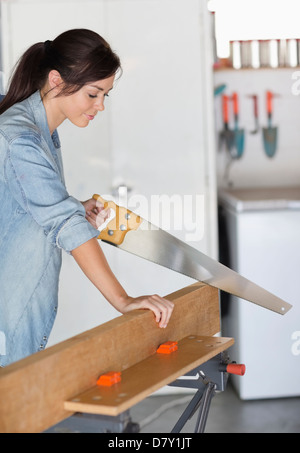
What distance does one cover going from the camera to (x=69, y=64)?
5.86 feet

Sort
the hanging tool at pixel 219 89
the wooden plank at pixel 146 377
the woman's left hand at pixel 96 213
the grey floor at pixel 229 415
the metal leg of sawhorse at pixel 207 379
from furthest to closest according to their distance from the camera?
the hanging tool at pixel 219 89
the grey floor at pixel 229 415
the woman's left hand at pixel 96 213
the metal leg of sawhorse at pixel 207 379
the wooden plank at pixel 146 377

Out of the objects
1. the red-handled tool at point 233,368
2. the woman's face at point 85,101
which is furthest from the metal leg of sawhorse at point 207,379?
the woman's face at point 85,101

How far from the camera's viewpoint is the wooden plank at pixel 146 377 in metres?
1.36

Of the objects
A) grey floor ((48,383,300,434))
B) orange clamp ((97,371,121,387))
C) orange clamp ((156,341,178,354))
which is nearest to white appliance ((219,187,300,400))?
grey floor ((48,383,300,434))

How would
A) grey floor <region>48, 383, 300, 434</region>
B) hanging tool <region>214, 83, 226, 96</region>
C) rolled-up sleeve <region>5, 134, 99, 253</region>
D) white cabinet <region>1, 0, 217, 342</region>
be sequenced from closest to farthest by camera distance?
rolled-up sleeve <region>5, 134, 99, 253</region>
grey floor <region>48, 383, 300, 434</region>
white cabinet <region>1, 0, 217, 342</region>
hanging tool <region>214, 83, 226, 96</region>

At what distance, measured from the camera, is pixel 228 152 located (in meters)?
4.07

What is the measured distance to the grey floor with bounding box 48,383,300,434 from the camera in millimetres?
3205

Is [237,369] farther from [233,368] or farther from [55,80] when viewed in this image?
[55,80]

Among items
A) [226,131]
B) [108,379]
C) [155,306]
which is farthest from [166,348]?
[226,131]

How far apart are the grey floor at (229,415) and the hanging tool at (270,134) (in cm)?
129

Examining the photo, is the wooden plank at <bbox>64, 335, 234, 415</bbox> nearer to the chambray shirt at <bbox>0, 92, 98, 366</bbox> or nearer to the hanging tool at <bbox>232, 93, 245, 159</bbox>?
the chambray shirt at <bbox>0, 92, 98, 366</bbox>

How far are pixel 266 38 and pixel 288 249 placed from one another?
1.18m

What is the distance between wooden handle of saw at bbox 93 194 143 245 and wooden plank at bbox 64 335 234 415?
0.29 m

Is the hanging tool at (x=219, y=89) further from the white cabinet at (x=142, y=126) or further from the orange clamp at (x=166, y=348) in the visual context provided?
the orange clamp at (x=166, y=348)
